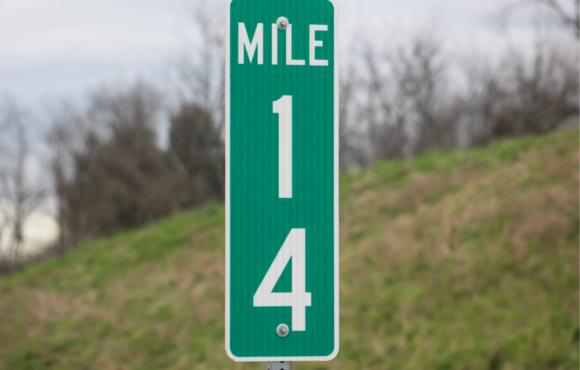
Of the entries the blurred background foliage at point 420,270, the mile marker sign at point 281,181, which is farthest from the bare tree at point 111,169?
the mile marker sign at point 281,181

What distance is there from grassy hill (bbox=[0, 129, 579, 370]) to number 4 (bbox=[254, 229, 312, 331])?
6.06 metres

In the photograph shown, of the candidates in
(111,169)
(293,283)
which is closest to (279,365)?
(293,283)

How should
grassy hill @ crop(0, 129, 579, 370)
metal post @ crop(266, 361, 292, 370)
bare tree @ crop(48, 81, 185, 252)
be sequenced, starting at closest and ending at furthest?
metal post @ crop(266, 361, 292, 370) → grassy hill @ crop(0, 129, 579, 370) → bare tree @ crop(48, 81, 185, 252)

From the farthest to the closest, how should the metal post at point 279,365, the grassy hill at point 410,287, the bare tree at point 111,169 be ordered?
the bare tree at point 111,169, the grassy hill at point 410,287, the metal post at point 279,365

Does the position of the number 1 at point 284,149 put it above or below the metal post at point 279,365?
above

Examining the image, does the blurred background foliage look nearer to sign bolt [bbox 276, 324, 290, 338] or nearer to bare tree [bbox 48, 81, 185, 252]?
sign bolt [bbox 276, 324, 290, 338]

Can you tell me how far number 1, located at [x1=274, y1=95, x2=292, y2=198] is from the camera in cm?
229

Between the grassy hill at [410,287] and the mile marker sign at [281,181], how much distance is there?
607cm

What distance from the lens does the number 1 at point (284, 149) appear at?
7.52ft

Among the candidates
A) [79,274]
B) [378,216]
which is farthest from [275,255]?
[79,274]

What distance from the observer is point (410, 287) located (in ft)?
33.6

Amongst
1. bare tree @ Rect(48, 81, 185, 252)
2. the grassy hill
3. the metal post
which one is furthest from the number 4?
bare tree @ Rect(48, 81, 185, 252)

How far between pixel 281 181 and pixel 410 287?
27.2 ft

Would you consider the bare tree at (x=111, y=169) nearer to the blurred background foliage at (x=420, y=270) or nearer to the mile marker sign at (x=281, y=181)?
the blurred background foliage at (x=420, y=270)
